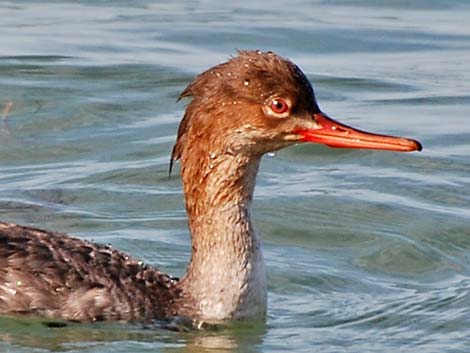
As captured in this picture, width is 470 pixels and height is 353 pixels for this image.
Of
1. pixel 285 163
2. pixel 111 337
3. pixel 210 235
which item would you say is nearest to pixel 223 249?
pixel 210 235

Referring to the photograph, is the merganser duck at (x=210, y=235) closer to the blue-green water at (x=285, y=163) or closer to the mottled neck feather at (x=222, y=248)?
the mottled neck feather at (x=222, y=248)

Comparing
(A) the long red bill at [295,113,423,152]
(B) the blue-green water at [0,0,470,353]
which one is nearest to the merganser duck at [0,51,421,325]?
(A) the long red bill at [295,113,423,152]

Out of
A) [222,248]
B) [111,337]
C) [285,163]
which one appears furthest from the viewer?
[285,163]

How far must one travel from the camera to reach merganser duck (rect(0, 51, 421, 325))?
10.0 metres

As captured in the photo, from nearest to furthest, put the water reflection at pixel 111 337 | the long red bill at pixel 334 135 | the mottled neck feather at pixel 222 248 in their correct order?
1. the water reflection at pixel 111 337
2. the long red bill at pixel 334 135
3. the mottled neck feather at pixel 222 248

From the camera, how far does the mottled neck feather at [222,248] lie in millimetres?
10273

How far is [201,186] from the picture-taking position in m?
10.3

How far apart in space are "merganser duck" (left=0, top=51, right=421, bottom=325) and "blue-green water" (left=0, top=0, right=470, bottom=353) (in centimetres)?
17

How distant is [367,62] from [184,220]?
5710 mm

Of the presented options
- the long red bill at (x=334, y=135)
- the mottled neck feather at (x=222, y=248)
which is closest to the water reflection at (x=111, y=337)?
the mottled neck feather at (x=222, y=248)

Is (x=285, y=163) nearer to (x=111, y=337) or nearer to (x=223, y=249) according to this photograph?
(x=223, y=249)

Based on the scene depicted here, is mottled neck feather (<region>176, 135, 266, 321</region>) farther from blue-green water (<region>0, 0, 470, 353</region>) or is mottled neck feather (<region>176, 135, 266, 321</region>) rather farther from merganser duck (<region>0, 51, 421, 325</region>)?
blue-green water (<region>0, 0, 470, 353</region>)

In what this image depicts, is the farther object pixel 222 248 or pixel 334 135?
pixel 222 248

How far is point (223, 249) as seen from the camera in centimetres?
1039
